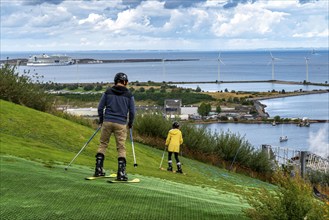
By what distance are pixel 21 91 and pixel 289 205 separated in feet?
62.4

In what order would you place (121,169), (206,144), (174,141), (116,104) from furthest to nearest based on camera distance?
(206,144) < (174,141) < (121,169) < (116,104)

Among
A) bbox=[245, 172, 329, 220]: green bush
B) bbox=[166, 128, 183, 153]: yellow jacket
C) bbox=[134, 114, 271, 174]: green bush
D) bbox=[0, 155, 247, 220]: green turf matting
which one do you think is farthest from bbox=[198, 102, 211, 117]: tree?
bbox=[245, 172, 329, 220]: green bush

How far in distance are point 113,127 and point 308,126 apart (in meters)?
81.5

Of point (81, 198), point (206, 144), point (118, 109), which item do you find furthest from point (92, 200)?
point (206, 144)

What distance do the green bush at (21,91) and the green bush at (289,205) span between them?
18.1m

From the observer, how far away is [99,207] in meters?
7.13

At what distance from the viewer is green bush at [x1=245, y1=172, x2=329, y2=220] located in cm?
665

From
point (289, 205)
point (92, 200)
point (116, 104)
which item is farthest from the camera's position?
point (116, 104)

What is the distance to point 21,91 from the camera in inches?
942

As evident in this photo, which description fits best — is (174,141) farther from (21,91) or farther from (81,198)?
(21,91)

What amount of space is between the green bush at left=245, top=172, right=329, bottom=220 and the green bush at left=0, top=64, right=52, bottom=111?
1812 centimetres

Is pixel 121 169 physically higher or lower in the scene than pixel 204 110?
higher

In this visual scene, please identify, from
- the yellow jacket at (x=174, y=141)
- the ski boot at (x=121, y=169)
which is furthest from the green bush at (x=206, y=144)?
the ski boot at (x=121, y=169)

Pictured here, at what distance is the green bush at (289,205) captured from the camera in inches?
262
